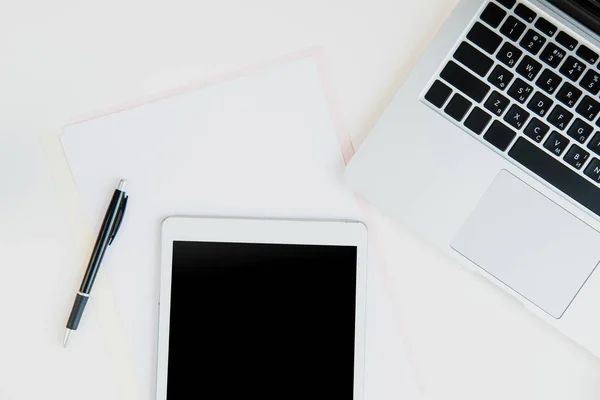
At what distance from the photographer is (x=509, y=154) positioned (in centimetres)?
54

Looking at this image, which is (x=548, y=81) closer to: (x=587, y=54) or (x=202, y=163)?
(x=587, y=54)

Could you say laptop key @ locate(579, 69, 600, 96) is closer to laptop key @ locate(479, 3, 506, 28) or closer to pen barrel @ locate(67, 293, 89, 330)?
laptop key @ locate(479, 3, 506, 28)

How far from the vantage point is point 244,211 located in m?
0.59

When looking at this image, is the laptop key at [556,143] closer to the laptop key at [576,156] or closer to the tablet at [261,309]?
the laptop key at [576,156]

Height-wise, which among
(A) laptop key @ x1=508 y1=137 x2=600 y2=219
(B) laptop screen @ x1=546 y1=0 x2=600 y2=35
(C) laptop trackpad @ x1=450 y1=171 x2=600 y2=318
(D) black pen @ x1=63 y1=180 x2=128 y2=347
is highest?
(B) laptop screen @ x1=546 y1=0 x2=600 y2=35

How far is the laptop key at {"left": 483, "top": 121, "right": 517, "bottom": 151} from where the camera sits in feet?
1.77

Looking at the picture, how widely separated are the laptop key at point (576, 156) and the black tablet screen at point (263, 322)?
202mm

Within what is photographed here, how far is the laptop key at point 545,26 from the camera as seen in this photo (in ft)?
1.76

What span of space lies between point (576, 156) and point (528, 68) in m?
0.09

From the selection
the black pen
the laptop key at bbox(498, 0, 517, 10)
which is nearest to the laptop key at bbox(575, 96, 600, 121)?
the laptop key at bbox(498, 0, 517, 10)

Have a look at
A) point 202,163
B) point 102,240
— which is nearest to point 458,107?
point 202,163

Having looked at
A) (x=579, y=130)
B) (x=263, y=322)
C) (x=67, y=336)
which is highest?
(x=579, y=130)

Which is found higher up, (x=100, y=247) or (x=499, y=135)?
(x=499, y=135)

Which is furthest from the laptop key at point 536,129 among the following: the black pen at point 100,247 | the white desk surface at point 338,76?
the black pen at point 100,247
